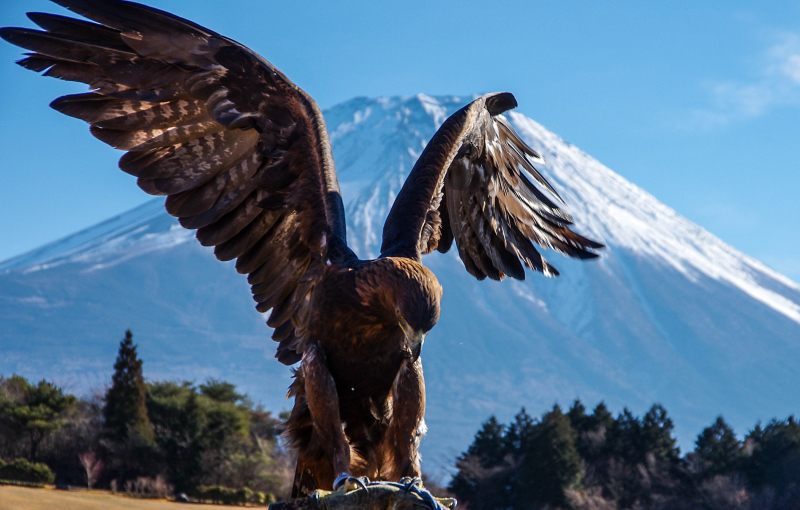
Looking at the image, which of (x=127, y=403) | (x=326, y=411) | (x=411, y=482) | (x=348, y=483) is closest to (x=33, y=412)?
(x=127, y=403)

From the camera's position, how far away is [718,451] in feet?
101

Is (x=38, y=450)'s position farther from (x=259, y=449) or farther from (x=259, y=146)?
(x=259, y=146)

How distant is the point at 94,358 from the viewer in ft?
554

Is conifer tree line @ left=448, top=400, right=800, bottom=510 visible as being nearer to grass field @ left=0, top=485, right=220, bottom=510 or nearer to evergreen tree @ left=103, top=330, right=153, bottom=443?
grass field @ left=0, top=485, right=220, bottom=510

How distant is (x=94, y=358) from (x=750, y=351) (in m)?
154

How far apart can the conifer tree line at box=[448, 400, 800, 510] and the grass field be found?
37.9 ft

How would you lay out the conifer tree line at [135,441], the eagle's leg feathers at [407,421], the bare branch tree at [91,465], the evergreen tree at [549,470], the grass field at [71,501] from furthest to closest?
the conifer tree line at [135,441]
the evergreen tree at [549,470]
the bare branch tree at [91,465]
the grass field at [71,501]
the eagle's leg feathers at [407,421]

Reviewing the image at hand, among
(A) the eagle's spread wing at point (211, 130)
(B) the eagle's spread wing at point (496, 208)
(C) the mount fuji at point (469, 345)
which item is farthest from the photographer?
(C) the mount fuji at point (469, 345)

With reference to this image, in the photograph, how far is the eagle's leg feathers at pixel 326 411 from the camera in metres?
4.65

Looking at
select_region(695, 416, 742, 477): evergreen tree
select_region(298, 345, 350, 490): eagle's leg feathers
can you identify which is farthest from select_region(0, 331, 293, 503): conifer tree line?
select_region(298, 345, 350, 490): eagle's leg feathers

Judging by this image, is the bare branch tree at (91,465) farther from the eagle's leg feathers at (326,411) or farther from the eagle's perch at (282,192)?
the eagle's leg feathers at (326,411)

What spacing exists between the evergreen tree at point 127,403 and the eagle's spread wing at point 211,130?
26.2m

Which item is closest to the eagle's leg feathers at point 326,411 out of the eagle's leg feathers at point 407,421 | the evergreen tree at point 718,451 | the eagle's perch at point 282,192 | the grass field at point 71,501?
the eagle's perch at point 282,192

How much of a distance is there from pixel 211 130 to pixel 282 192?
0.83 m
